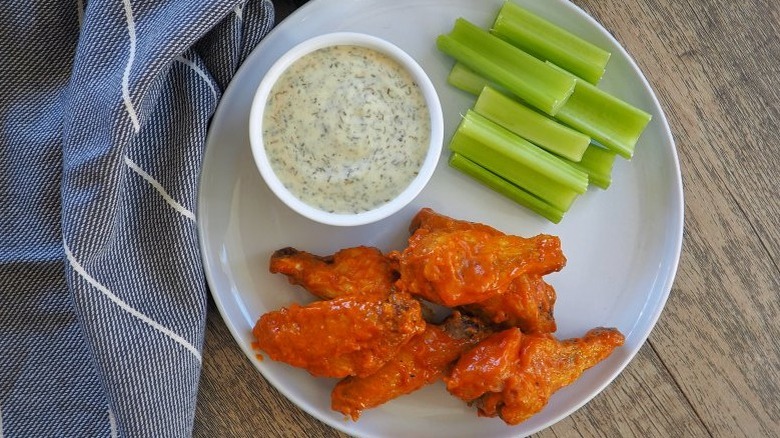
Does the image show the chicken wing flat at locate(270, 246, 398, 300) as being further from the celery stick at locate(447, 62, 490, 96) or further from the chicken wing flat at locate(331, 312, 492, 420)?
the celery stick at locate(447, 62, 490, 96)

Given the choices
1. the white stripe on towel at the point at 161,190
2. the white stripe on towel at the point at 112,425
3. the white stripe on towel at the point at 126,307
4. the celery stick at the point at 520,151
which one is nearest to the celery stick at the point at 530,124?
the celery stick at the point at 520,151

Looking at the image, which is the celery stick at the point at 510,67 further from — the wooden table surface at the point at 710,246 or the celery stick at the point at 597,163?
the wooden table surface at the point at 710,246

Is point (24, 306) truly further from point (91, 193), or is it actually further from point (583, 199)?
point (583, 199)

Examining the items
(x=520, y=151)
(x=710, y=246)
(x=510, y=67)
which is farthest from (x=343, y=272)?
(x=710, y=246)

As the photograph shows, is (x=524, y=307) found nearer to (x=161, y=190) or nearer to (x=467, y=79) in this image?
(x=467, y=79)

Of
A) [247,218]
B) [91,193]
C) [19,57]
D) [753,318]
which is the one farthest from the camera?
[753,318]

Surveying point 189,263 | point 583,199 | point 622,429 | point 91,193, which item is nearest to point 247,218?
point 189,263
